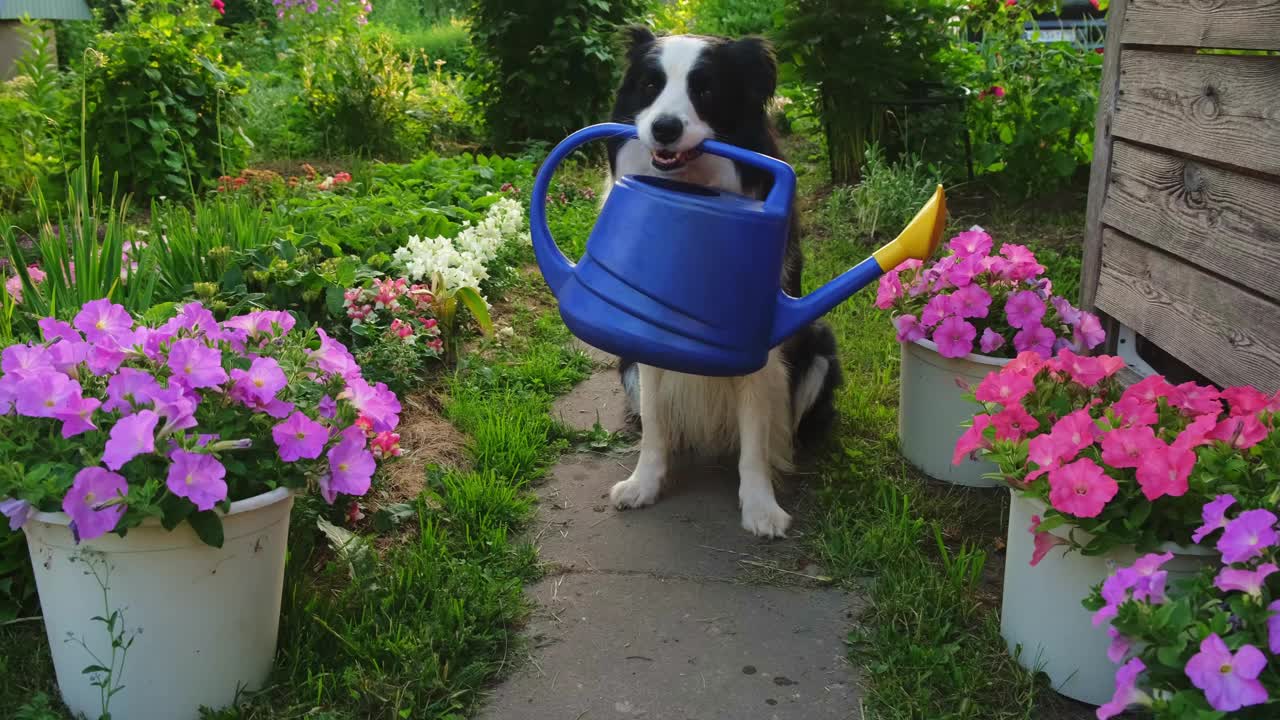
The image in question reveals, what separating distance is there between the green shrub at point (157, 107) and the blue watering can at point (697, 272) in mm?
3475

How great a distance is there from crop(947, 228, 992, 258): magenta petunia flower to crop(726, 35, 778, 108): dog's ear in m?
0.66

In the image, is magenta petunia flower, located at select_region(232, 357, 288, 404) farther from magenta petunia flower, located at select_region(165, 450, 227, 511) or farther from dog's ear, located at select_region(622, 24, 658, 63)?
dog's ear, located at select_region(622, 24, 658, 63)

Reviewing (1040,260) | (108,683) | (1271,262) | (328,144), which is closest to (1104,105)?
(1271,262)

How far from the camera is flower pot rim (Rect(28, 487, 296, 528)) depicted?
1540 mm

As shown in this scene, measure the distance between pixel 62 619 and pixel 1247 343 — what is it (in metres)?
2.45

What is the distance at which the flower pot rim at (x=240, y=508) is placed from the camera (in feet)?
5.05

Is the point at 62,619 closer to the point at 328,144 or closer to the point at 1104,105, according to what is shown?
the point at 1104,105

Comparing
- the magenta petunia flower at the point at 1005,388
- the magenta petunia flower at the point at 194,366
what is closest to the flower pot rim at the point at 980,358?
the magenta petunia flower at the point at 1005,388

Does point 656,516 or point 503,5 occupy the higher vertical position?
point 503,5

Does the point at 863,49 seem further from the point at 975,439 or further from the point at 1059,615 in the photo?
the point at 1059,615

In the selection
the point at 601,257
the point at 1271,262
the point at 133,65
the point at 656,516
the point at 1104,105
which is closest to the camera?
the point at 601,257

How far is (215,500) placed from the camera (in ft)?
4.98

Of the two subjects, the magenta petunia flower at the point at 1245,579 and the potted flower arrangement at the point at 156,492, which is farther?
the potted flower arrangement at the point at 156,492

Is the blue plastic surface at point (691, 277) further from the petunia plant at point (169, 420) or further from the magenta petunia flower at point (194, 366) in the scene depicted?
the magenta petunia flower at point (194, 366)
